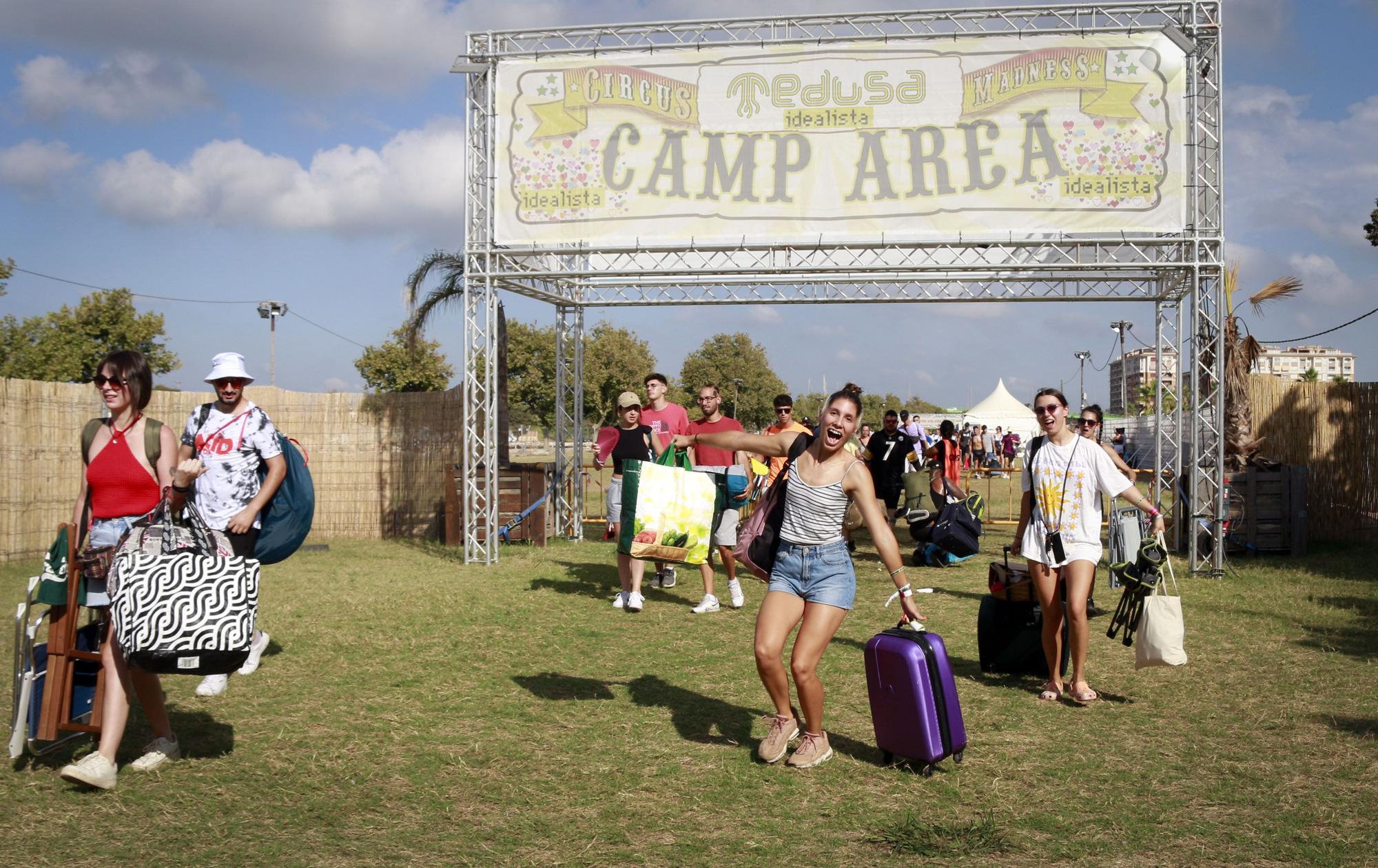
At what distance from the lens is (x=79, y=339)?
30781 mm

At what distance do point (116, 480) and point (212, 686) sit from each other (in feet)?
7.16

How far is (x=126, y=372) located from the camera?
5191 millimetres

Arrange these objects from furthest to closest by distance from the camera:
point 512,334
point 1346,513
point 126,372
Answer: point 512,334
point 1346,513
point 126,372

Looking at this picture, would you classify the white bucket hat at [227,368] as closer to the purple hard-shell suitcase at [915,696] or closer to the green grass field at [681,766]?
the green grass field at [681,766]

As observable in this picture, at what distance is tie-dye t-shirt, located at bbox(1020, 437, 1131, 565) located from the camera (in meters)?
6.58

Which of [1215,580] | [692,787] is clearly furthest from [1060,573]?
[1215,580]

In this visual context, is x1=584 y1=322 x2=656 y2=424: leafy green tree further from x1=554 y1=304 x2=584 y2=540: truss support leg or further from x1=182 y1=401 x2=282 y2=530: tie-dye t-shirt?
x1=182 y1=401 x2=282 y2=530: tie-dye t-shirt

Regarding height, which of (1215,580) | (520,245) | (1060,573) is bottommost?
(1215,580)

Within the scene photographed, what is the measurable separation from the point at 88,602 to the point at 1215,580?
36.4 feet

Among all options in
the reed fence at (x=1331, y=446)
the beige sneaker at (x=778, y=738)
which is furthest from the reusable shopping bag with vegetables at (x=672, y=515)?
the reed fence at (x=1331, y=446)

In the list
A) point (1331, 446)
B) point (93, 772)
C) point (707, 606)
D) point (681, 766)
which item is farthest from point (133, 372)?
point (1331, 446)

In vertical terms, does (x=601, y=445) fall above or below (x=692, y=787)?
above

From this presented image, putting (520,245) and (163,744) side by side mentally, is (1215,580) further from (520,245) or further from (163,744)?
(163,744)

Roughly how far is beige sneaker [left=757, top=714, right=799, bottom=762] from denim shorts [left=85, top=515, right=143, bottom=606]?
10.6 ft
